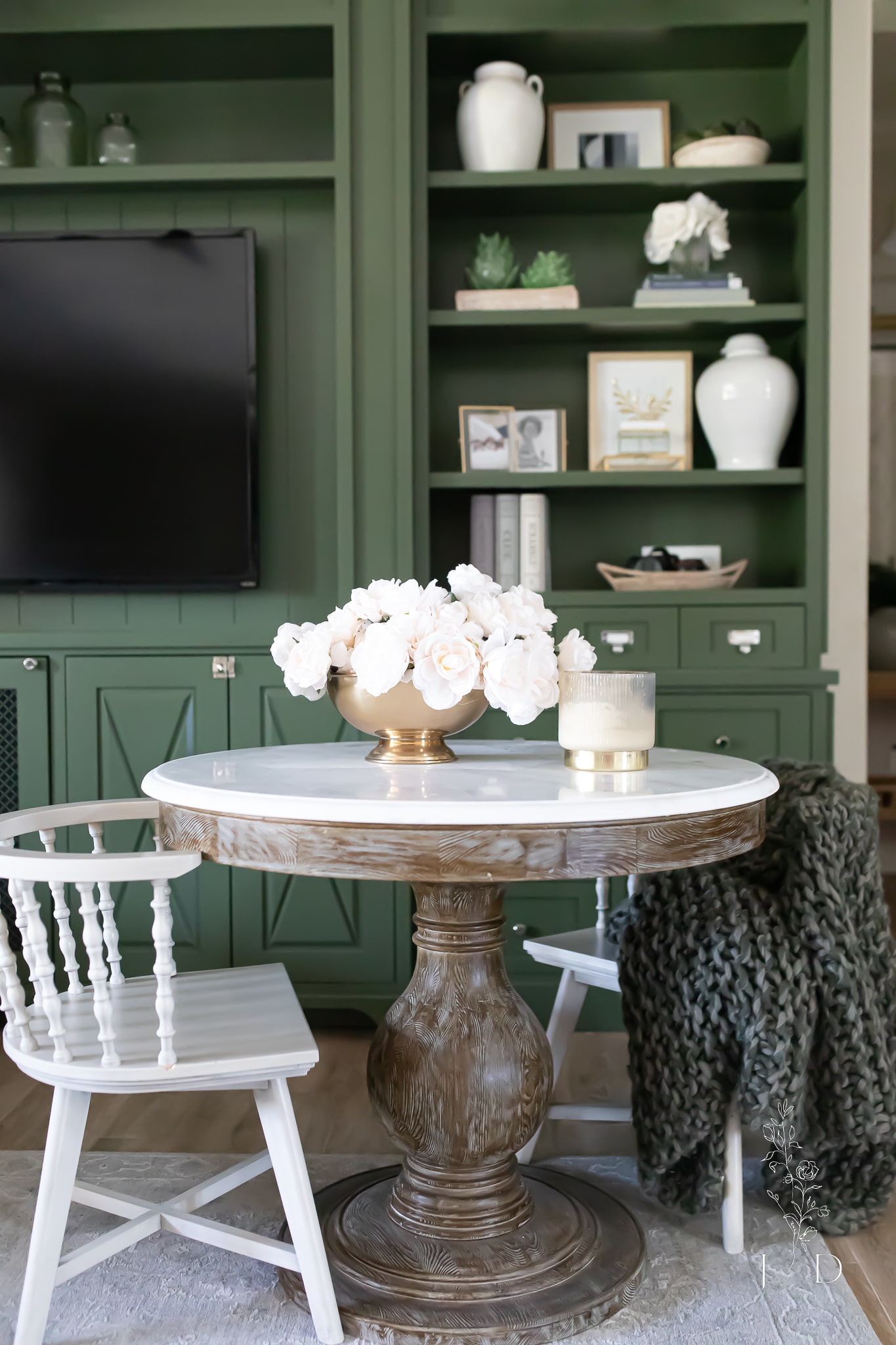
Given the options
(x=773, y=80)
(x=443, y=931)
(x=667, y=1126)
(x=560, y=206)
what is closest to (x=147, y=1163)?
(x=443, y=931)

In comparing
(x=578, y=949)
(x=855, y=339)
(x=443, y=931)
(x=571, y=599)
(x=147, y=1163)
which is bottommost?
(x=147, y=1163)

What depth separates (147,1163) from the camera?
2064mm

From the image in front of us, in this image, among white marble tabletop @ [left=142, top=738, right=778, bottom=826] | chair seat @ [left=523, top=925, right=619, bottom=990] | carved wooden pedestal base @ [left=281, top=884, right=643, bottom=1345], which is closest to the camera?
white marble tabletop @ [left=142, top=738, right=778, bottom=826]

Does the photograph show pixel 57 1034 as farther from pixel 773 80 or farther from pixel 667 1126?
pixel 773 80

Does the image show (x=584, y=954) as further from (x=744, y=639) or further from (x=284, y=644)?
(x=744, y=639)

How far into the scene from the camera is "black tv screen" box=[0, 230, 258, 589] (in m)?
2.86

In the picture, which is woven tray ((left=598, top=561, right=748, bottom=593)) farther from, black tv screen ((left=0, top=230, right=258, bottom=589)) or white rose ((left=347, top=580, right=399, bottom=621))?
white rose ((left=347, top=580, right=399, bottom=621))

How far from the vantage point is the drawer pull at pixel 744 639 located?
2736 mm

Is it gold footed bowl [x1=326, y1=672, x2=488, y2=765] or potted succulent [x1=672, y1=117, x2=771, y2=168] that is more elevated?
potted succulent [x1=672, y1=117, x2=771, y2=168]

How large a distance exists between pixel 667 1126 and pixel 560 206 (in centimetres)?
230

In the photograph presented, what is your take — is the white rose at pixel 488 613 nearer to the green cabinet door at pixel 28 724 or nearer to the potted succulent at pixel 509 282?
the potted succulent at pixel 509 282

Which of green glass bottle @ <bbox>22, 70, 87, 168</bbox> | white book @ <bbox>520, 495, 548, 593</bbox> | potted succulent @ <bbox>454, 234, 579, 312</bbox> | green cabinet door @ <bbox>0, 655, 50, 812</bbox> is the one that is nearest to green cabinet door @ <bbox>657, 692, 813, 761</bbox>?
white book @ <bbox>520, 495, 548, 593</bbox>
